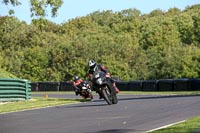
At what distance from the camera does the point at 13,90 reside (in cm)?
2627

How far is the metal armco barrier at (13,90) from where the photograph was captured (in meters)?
25.5

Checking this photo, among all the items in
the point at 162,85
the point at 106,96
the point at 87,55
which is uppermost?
the point at 87,55

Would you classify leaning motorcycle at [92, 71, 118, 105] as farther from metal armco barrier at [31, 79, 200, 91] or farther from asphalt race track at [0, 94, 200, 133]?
metal armco barrier at [31, 79, 200, 91]

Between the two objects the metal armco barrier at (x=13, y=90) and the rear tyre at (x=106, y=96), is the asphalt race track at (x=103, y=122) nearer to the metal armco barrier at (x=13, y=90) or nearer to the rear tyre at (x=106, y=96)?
the rear tyre at (x=106, y=96)

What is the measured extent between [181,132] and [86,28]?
9925cm

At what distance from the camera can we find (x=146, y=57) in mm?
86750

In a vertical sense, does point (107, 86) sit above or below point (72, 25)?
below

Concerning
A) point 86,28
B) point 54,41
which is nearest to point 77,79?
point 54,41

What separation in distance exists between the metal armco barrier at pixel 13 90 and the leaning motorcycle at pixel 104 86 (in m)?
6.86

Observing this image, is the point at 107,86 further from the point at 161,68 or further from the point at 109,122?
the point at 161,68

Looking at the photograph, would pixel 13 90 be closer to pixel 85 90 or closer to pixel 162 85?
pixel 85 90

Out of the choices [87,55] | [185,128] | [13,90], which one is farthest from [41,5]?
[87,55]

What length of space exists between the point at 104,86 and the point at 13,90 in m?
7.61

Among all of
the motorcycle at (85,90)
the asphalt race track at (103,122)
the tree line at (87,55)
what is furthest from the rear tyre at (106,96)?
the tree line at (87,55)
